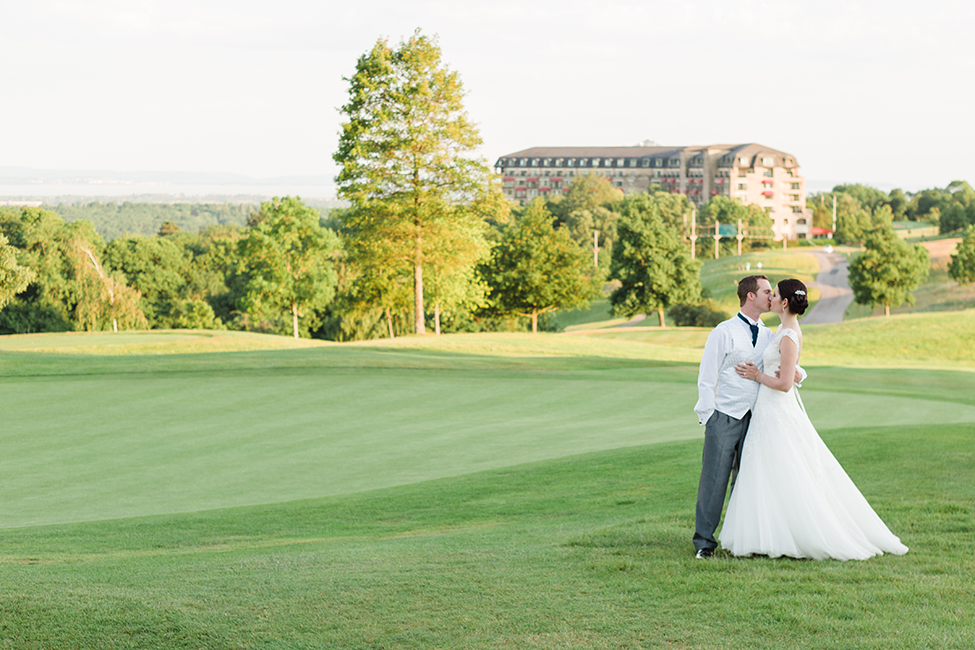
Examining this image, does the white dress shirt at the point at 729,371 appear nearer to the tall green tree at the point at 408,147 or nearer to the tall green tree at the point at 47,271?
the tall green tree at the point at 408,147

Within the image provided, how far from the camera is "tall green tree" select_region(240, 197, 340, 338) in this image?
54.4 m

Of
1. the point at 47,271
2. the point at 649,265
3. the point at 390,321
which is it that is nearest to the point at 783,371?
the point at 649,265

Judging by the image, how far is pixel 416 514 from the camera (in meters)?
9.74

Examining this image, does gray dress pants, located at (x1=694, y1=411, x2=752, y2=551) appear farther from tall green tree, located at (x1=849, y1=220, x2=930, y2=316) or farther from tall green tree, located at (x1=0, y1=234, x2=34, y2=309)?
tall green tree, located at (x1=849, y1=220, x2=930, y2=316)

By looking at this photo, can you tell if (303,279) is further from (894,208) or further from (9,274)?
(894,208)

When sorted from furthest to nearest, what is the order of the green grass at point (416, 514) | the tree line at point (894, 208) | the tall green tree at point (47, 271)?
1. the tree line at point (894, 208)
2. the tall green tree at point (47, 271)
3. the green grass at point (416, 514)

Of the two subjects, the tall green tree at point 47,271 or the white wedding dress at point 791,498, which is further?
the tall green tree at point 47,271

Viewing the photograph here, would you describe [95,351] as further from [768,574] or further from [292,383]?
[768,574]

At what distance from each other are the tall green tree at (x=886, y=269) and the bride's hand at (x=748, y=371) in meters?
60.7

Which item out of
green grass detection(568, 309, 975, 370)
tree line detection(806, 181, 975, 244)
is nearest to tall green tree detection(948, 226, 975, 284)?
green grass detection(568, 309, 975, 370)

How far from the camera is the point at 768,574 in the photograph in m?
6.09

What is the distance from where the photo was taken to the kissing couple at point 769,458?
6453 mm

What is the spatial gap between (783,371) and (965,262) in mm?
70456

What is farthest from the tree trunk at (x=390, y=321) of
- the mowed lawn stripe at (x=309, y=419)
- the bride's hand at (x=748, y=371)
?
the bride's hand at (x=748, y=371)
